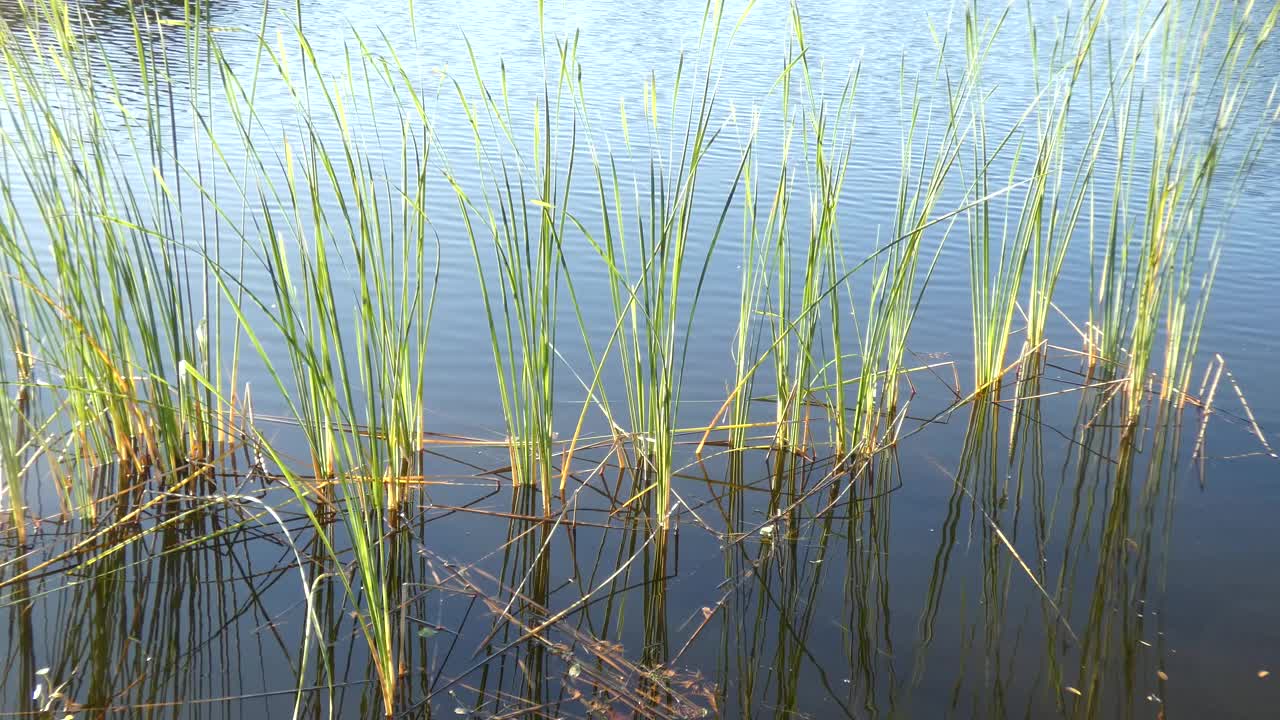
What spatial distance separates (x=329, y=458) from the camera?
92.8 inches

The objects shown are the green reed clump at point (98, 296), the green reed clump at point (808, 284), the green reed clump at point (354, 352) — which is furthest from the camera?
the green reed clump at point (808, 284)

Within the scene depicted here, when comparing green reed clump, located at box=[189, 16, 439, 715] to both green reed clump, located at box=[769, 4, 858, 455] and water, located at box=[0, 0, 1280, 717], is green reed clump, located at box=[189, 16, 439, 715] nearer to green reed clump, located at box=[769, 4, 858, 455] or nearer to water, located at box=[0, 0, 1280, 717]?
water, located at box=[0, 0, 1280, 717]

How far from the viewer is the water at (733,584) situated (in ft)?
5.82

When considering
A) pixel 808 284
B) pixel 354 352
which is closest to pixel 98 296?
pixel 354 352

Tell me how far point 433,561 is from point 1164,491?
178 centimetres

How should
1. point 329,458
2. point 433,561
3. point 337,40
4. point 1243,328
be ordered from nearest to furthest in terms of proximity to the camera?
point 433,561
point 329,458
point 1243,328
point 337,40

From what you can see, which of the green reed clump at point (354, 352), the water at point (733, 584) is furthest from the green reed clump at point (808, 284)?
the green reed clump at point (354, 352)

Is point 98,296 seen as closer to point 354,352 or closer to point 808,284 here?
point 354,352

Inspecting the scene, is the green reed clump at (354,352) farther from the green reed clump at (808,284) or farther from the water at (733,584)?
the green reed clump at (808,284)

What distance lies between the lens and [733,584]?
2115mm

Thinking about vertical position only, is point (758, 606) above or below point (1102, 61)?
below

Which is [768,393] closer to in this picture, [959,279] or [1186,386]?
[1186,386]

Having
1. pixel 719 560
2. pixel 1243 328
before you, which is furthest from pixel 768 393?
pixel 1243 328

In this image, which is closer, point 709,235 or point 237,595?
point 237,595
